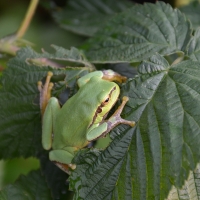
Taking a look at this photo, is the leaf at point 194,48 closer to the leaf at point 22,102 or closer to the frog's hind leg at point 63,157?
the leaf at point 22,102

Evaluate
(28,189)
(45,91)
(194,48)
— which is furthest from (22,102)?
(194,48)

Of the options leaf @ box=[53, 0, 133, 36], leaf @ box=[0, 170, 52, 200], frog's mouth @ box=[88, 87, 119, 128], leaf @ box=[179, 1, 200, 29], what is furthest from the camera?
leaf @ box=[53, 0, 133, 36]


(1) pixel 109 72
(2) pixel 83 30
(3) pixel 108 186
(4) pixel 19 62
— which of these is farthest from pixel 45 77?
(2) pixel 83 30

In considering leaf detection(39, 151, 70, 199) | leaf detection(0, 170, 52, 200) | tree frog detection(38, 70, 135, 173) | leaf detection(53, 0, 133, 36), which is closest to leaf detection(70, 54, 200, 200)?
tree frog detection(38, 70, 135, 173)

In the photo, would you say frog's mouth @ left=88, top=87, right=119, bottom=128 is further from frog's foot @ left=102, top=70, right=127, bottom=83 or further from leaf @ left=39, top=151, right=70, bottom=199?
leaf @ left=39, top=151, right=70, bottom=199

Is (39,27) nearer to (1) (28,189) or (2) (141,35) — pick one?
(2) (141,35)

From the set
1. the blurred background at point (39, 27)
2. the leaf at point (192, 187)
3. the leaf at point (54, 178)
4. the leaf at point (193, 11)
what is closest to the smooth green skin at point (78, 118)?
the leaf at point (54, 178)

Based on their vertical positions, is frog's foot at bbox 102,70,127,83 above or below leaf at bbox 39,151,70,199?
above
